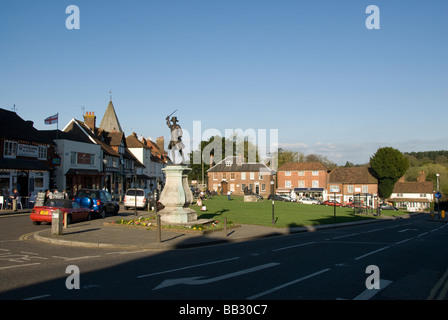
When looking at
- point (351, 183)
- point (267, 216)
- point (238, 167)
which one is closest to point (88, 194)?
point (267, 216)

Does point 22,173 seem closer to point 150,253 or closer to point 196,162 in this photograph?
point 150,253

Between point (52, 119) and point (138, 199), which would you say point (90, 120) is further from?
point (138, 199)

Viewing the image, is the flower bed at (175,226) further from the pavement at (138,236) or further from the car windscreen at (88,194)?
the car windscreen at (88,194)

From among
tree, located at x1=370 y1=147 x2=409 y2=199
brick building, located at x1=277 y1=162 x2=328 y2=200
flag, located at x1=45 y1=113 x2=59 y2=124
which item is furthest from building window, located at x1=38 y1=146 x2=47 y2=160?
tree, located at x1=370 y1=147 x2=409 y2=199

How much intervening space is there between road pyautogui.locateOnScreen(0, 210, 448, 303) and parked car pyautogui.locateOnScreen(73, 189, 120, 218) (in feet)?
30.2

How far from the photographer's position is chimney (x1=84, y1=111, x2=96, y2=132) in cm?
5516

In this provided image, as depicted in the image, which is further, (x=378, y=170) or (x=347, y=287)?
(x=378, y=170)

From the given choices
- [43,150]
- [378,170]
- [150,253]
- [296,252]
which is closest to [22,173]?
[43,150]

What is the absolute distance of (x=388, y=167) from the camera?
258 ft

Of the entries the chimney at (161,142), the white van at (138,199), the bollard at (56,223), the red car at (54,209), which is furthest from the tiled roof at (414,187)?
the bollard at (56,223)

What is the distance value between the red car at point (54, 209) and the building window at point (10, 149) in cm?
1585
